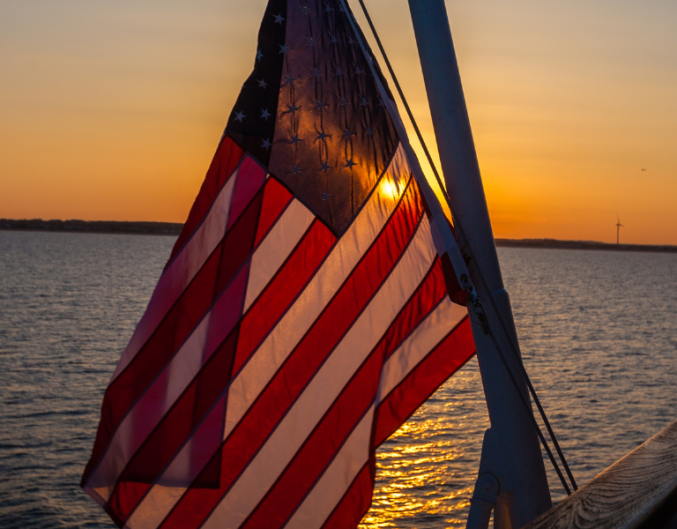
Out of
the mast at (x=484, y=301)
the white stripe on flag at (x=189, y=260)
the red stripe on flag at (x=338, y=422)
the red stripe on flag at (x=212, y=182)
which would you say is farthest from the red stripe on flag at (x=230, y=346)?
the mast at (x=484, y=301)

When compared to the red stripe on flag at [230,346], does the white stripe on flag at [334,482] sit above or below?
below

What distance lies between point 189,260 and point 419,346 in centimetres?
189

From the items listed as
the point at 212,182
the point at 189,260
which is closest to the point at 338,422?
the point at 189,260

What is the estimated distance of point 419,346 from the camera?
543 centimetres

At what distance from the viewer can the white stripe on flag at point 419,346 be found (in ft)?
17.8

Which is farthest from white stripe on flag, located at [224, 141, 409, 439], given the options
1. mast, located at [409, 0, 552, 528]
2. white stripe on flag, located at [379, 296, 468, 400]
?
mast, located at [409, 0, 552, 528]

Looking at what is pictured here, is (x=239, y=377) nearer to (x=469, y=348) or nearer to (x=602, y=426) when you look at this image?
(x=469, y=348)

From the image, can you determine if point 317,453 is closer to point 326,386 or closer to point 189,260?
point 326,386

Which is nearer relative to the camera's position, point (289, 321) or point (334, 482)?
point (334, 482)

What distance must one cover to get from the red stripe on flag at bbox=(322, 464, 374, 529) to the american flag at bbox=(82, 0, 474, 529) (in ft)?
0.04

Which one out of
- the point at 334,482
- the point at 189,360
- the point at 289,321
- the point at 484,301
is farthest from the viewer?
the point at 289,321

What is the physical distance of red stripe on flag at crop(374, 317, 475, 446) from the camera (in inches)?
214

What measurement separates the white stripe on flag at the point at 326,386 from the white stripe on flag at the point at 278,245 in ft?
2.52

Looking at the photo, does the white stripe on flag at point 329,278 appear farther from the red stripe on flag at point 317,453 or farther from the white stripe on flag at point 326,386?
the red stripe on flag at point 317,453
